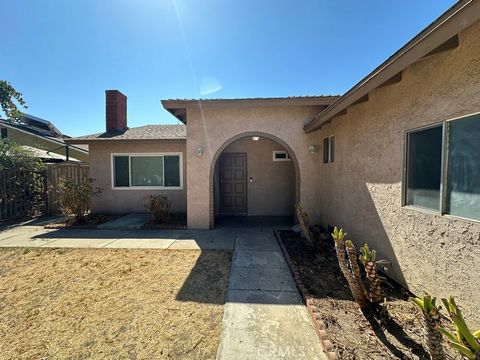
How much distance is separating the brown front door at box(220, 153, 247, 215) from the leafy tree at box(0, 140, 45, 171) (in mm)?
8609

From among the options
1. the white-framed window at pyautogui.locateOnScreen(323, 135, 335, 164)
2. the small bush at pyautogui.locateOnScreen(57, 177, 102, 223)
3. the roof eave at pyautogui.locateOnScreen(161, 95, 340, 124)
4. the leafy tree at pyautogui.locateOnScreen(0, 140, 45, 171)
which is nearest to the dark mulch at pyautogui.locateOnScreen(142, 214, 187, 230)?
the small bush at pyautogui.locateOnScreen(57, 177, 102, 223)

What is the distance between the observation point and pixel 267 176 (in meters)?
→ 9.65

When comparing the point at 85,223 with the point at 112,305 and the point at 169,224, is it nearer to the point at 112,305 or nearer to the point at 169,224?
the point at 169,224

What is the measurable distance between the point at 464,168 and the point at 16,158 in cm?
1433

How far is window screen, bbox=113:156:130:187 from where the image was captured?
989cm

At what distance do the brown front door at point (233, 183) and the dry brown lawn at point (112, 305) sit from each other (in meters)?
4.60

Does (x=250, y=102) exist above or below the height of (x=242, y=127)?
above

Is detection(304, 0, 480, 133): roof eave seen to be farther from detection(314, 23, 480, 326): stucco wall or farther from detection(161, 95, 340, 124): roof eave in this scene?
detection(161, 95, 340, 124): roof eave

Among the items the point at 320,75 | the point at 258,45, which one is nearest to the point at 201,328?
the point at 258,45

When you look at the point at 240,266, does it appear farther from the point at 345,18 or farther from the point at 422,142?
the point at 345,18

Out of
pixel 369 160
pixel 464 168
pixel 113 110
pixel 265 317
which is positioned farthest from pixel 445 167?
pixel 113 110

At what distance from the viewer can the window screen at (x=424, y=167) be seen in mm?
3012

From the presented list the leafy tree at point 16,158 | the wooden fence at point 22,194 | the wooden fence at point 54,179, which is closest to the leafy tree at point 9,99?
the leafy tree at point 16,158

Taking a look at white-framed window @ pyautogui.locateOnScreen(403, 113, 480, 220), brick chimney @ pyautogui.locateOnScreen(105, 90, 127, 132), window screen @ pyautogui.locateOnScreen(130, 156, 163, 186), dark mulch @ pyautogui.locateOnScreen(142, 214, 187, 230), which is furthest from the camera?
brick chimney @ pyautogui.locateOnScreen(105, 90, 127, 132)
